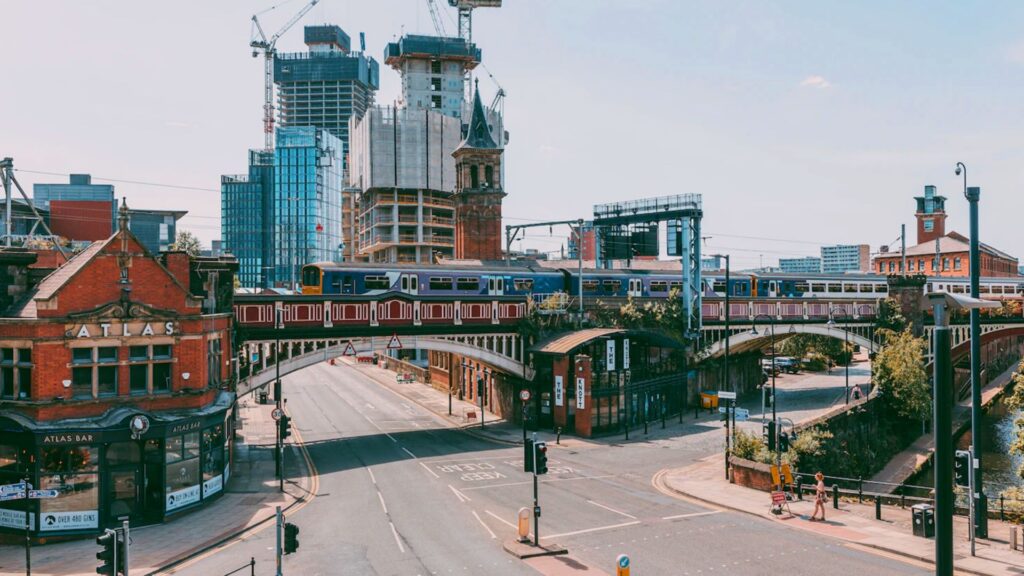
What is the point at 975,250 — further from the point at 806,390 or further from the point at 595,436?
the point at 806,390

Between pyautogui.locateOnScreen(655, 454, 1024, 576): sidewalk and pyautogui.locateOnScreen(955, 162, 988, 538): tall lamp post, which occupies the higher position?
pyautogui.locateOnScreen(955, 162, 988, 538): tall lamp post

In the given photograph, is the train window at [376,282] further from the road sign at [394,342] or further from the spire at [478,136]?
the spire at [478,136]

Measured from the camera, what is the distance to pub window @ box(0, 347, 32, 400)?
27578mm

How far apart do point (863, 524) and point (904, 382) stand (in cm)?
3473

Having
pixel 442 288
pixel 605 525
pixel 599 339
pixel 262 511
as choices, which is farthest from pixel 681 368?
pixel 262 511

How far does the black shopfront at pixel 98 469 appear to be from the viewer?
26.7m

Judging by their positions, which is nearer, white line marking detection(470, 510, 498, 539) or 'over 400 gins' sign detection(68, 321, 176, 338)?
white line marking detection(470, 510, 498, 539)

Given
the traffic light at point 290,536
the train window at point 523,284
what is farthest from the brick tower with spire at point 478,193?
the traffic light at point 290,536

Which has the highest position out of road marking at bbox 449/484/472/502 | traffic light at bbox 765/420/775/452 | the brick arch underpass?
the brick arch underpass

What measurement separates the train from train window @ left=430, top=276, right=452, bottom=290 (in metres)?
0.05

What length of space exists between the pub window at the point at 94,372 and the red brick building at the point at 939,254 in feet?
342

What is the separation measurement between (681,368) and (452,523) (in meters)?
33.8

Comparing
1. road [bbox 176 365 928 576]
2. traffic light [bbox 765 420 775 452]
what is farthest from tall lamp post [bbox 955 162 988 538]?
traffic light [bbox 765 420 775 452]

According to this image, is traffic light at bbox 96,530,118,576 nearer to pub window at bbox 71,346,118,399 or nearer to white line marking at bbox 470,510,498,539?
white line marking at bbox 470,510,498,539
